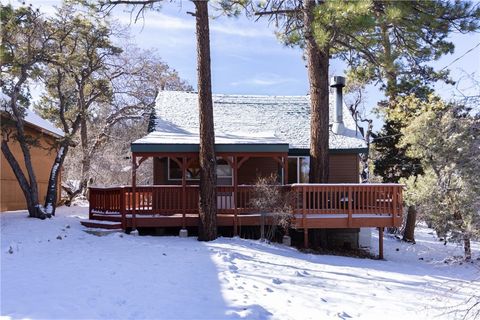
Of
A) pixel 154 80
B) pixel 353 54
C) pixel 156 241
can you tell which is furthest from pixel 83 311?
pixel 154 80

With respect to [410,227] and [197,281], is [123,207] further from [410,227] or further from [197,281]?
[410,227]

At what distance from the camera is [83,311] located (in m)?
5.68

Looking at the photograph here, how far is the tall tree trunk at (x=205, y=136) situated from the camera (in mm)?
11750

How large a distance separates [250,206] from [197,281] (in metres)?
5.29

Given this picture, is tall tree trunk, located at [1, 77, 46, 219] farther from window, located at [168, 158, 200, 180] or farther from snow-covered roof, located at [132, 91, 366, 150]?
window, located at [168, 158, 200, 180]

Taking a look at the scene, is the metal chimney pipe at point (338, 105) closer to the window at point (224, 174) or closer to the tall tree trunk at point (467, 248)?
the window at point (224, 174)

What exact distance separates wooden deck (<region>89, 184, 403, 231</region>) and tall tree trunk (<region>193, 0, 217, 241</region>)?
2.33 ft

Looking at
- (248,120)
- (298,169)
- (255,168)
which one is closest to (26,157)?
(255,168)

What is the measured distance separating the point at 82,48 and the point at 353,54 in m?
9.68

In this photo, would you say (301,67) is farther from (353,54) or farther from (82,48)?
(82,48)

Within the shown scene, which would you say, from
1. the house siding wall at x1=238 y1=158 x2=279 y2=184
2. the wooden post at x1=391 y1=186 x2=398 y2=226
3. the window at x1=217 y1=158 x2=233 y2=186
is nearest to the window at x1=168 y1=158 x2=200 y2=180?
the window at x1=217 y1=158 x2=233 y2=186

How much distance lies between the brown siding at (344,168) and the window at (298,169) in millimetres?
791

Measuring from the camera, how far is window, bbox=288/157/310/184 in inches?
586

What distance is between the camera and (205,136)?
38.5ft
